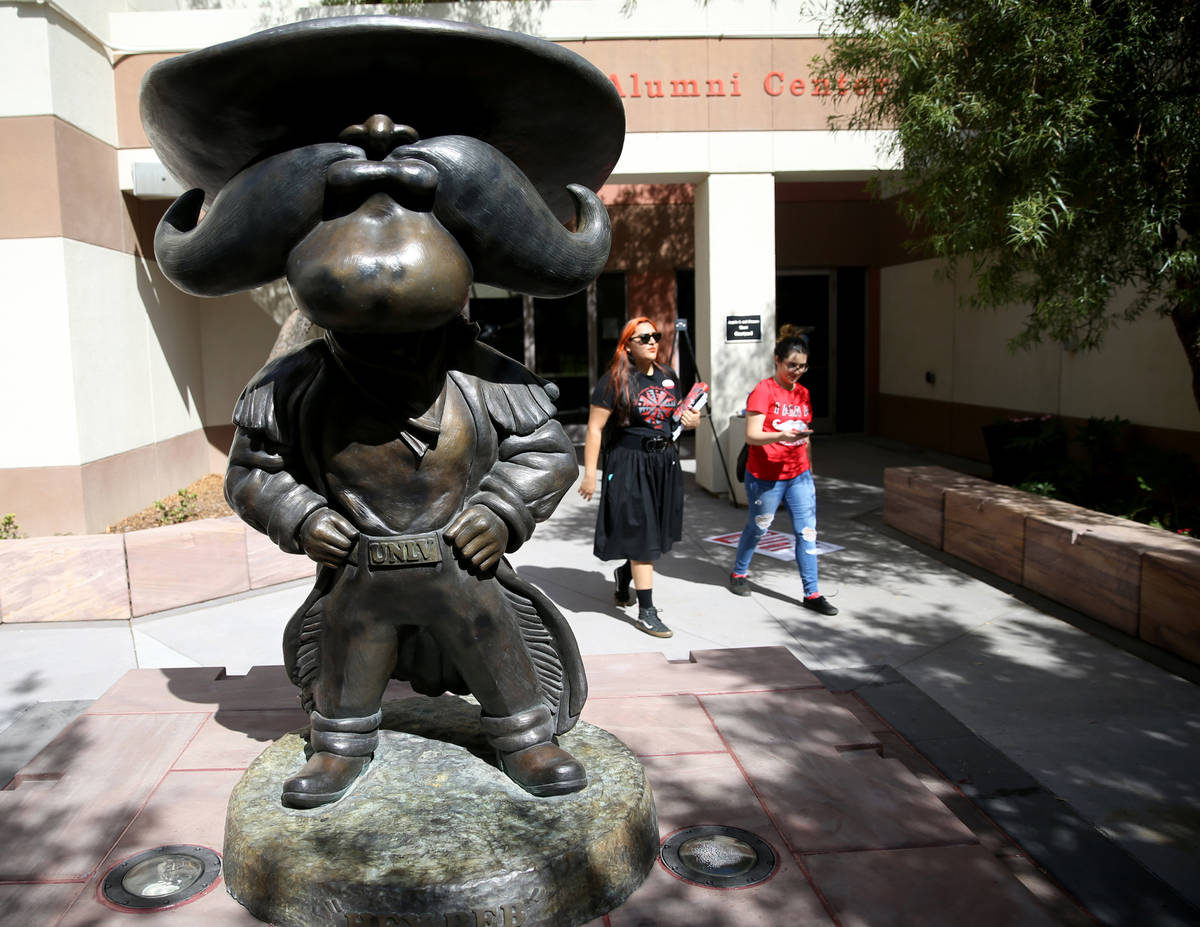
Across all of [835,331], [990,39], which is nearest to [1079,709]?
[990,39]

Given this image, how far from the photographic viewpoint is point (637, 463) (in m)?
5.27

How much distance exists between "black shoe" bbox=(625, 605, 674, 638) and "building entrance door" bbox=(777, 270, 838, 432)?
29.9ft

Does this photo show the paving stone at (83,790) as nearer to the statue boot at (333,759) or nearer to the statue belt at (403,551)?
the statue boot at (333,759)

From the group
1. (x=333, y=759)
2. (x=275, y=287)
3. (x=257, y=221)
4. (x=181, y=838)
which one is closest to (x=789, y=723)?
(x=333, y=759)

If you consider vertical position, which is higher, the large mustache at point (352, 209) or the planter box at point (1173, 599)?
the large mustache at point (352, 209)

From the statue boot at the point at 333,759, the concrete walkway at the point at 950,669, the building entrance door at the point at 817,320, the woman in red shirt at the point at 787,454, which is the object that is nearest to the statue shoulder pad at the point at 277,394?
the statue boot at the point at 333,759

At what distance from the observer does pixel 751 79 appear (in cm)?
886

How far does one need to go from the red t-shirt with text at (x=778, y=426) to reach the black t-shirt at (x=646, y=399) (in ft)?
2.01

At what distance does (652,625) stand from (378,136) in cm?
361

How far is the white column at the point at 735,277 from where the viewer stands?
29.6 feet

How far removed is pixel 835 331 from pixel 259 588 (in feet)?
33.8

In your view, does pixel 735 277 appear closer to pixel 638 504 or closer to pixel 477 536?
pixel 638 504

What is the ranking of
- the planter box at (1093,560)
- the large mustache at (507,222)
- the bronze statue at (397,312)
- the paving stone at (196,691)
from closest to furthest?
the bronze statue at (397,312) < the large mustache at (507,222) < the paving stone at (196,691) < the planter box at (1093,560)

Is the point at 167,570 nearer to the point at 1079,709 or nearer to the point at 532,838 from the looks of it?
the point at 532,838
